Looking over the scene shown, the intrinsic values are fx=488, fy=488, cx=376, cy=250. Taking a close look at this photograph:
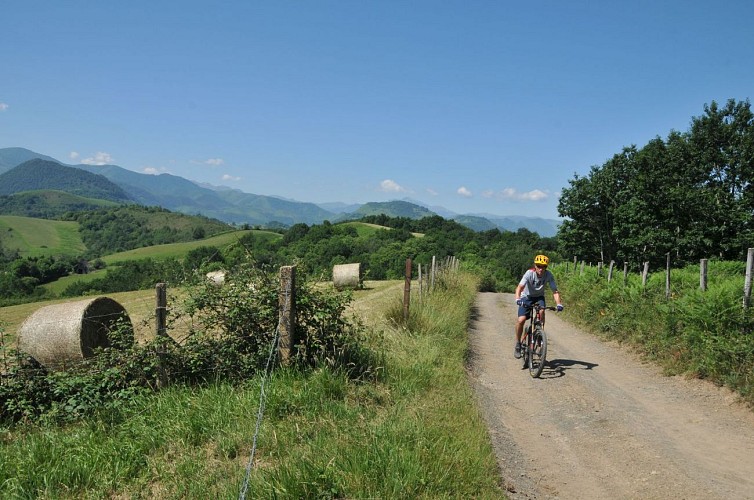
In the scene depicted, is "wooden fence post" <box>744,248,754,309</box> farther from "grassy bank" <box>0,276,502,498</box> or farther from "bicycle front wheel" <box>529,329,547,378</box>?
"grassy bank" <box>0,276,502,498</box>

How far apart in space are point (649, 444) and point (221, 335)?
17.7 feet

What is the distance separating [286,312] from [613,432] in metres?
4.41

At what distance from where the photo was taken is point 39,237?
142125mm

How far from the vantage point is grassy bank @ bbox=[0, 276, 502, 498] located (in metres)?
3.88

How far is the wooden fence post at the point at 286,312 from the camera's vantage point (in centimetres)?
607

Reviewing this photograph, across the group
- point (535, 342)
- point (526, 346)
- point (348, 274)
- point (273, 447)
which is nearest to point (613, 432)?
point (535, 342)

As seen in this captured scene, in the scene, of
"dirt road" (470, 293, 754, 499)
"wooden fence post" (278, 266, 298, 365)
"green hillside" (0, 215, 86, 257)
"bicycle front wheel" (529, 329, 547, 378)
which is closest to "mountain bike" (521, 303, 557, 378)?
"bicycle front wheel" (529, 329, 547, 378)

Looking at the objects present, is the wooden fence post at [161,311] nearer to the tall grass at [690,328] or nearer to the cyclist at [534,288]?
the cyclist at [534,288]

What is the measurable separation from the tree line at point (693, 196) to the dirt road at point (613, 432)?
33.5 metres

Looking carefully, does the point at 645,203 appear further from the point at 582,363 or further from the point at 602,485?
the point at 602,485

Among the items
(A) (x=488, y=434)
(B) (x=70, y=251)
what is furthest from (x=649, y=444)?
(B) (x=70, y=251)

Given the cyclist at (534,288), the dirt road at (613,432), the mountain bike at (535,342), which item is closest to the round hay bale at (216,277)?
the dirt road at (613,432)

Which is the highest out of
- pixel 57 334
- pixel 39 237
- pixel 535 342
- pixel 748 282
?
pixel 748 282

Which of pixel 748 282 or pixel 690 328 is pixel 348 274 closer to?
pixel 690 328
